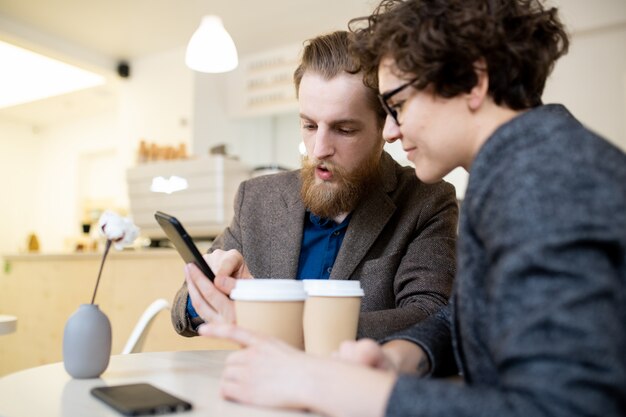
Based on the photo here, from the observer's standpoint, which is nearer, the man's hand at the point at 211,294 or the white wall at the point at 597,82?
the man's hand at the point at 211,294

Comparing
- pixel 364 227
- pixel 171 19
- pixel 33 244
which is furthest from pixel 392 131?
pixel 33 244

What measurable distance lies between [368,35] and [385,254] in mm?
609

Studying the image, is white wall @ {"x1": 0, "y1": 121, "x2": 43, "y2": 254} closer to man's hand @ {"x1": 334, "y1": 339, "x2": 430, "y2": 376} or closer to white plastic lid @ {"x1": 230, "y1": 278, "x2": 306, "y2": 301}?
white plastic lid @ {"x1": 230, "y1": 278, "x2": 306, "y2": 301}

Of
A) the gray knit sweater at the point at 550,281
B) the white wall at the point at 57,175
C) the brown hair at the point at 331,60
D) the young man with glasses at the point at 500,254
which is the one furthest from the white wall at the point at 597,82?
the white wall at the point at 57,175

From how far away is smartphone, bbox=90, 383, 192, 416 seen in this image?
692 millimetres

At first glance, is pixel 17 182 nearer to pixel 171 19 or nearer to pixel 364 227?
pixel 171 19

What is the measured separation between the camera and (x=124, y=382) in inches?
35.8

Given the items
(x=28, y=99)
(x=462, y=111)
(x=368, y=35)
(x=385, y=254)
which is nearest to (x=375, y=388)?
(x=462, y=111)

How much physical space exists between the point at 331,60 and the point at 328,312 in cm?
83

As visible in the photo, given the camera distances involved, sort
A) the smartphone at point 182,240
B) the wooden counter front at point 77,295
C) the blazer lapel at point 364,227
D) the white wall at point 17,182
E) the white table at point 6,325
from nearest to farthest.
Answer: the smartphone at point 182,240 < the blazer lapel at point 364,227 < the white table at point 6,325 < the wooden counter front at point 77,295 < the white wall at point 17,182

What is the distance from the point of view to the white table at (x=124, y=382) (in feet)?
2.35

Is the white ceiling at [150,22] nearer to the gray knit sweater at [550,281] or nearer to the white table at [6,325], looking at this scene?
the white table at [6,325]

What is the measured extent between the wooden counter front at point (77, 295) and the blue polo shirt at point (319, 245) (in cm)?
107

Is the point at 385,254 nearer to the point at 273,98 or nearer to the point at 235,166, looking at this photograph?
the point at 235,166
